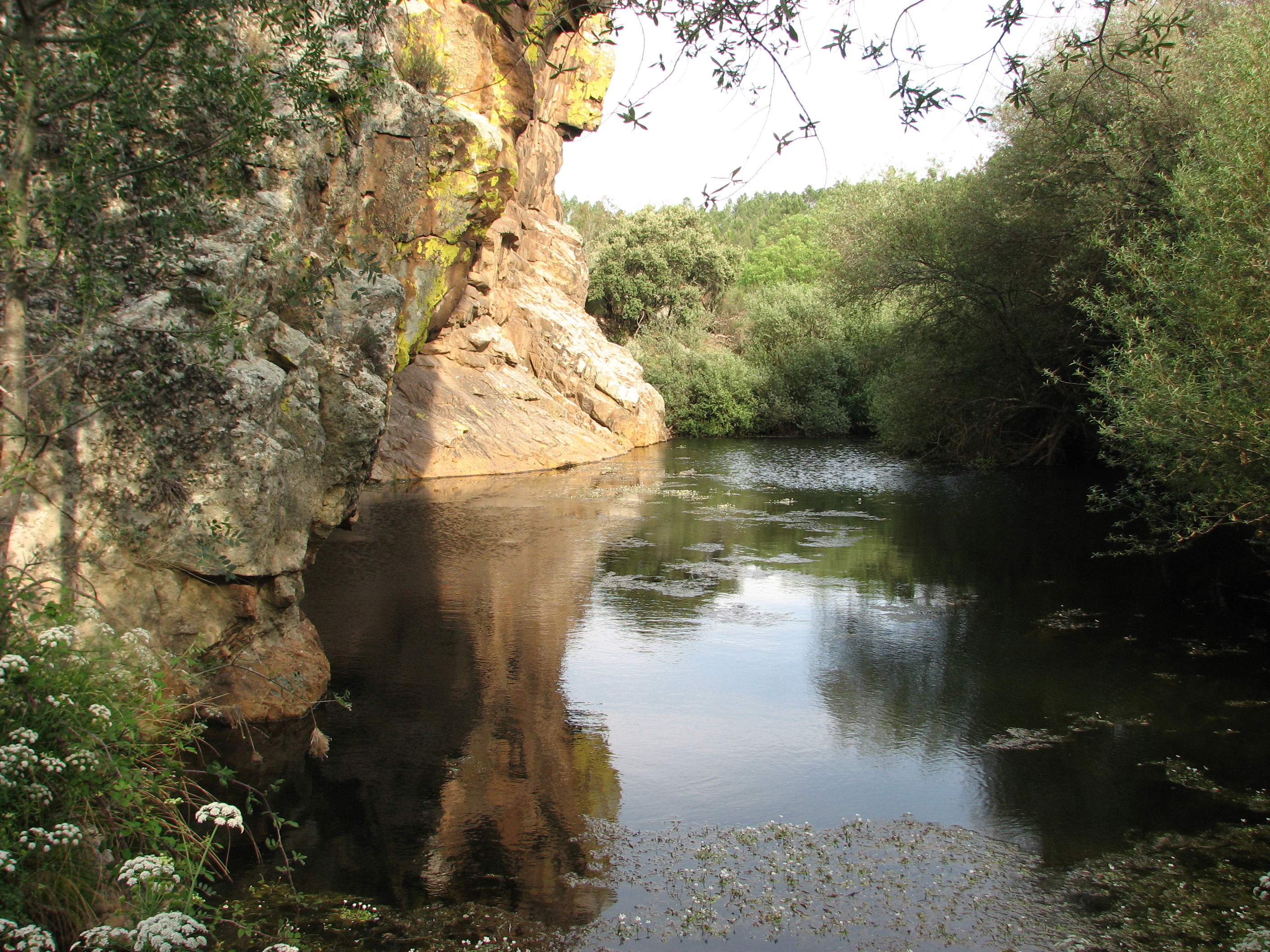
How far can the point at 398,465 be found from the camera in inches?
964

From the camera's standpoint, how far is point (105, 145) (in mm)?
5305

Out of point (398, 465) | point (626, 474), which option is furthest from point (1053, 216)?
point (398, 465)

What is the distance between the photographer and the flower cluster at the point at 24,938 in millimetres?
3785

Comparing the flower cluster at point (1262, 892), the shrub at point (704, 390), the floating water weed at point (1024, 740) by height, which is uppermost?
the shrub at point (704, 390)

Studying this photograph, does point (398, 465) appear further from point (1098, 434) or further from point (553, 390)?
point (1098, 434)

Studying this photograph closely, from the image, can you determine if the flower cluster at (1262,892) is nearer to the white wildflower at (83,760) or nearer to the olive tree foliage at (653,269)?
the white wildflower at (83,760)

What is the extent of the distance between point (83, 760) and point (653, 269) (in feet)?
170

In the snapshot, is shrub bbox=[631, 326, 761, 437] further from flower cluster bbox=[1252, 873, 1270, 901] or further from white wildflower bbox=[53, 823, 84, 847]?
white wildflower bbox=[53, 823, 84, 847]

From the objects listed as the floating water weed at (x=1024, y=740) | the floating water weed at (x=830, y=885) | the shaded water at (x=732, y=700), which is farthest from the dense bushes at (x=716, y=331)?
the floating water weed at (x=830, y=885)

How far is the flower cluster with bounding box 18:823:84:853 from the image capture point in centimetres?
433

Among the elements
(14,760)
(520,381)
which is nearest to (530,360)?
(520,381)

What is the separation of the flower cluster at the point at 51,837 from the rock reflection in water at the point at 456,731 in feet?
5.68

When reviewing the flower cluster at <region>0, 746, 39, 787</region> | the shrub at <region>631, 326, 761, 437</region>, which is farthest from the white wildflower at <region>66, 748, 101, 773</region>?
the shrub at <region>631, 326, 761, 437</region>

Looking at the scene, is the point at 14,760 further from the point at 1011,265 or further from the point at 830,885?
the point at 1011,265
